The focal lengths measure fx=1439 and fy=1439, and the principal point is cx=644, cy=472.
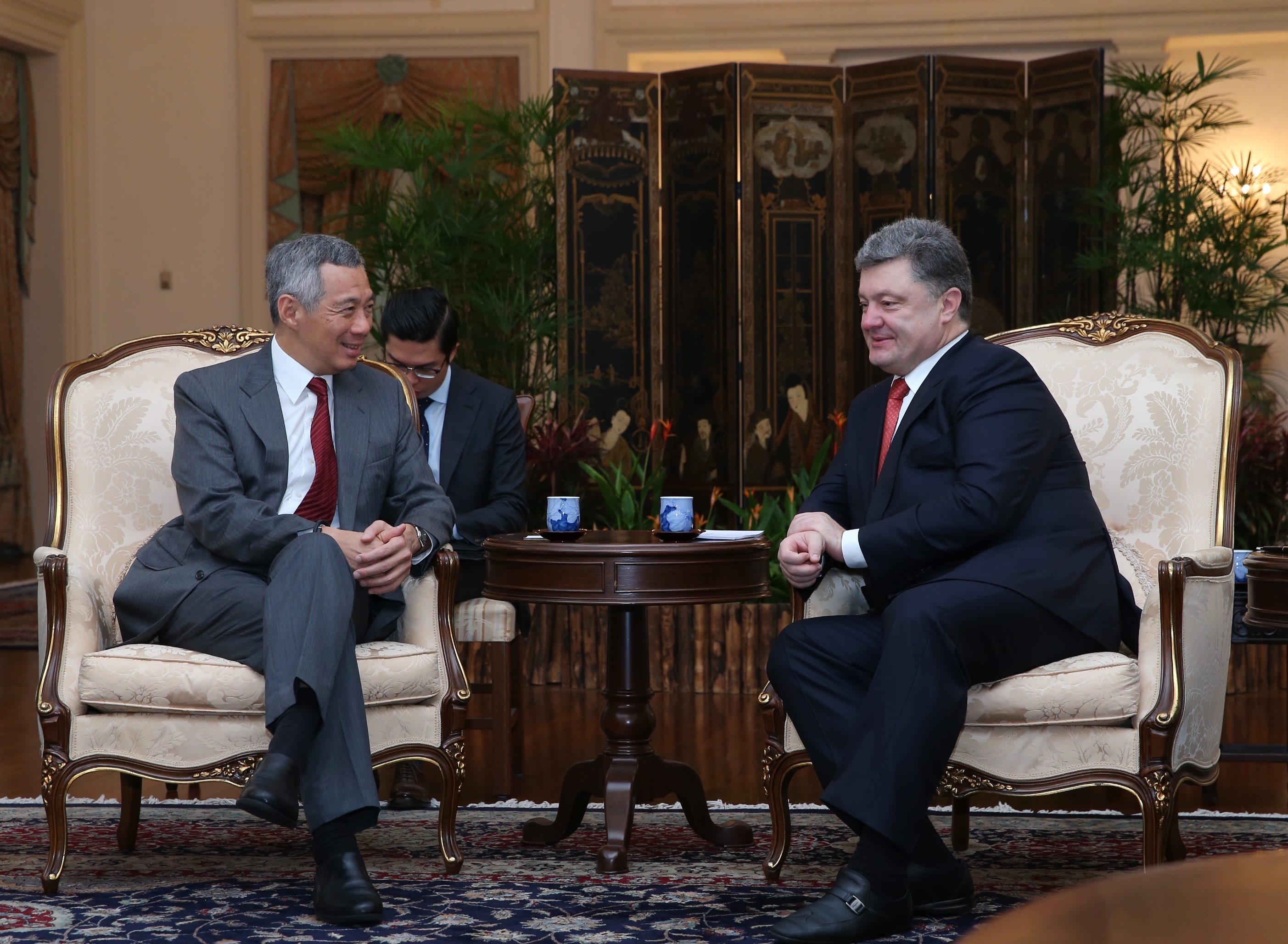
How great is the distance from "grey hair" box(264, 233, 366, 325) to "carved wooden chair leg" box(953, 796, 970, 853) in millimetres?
1712

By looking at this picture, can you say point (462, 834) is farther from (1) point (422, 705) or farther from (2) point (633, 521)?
(2) point (633, 521)

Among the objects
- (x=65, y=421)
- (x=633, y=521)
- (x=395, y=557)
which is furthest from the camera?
(x=633, y=521)

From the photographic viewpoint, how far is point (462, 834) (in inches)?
126

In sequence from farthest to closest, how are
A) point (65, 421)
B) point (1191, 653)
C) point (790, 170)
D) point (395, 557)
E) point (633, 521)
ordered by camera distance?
point (790, 170) → point (633, 521) → point (65, 421) → point (395, 557) → point (1191, 653)

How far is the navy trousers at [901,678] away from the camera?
2381 millimetres

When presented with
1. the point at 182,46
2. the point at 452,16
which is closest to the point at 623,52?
the point at 452,16

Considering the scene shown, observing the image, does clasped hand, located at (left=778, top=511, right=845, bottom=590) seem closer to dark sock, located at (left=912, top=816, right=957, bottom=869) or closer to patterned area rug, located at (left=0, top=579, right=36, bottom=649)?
dark sock, located at (left=912, top=816, right=957, bottom=869)

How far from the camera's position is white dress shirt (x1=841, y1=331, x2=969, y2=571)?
2.75 m

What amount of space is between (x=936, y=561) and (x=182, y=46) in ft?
25.5

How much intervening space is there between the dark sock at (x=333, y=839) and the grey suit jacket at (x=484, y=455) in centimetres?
134

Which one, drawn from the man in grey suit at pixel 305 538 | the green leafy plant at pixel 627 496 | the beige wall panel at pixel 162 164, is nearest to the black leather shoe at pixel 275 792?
the man in grey suit at pixel 305 538

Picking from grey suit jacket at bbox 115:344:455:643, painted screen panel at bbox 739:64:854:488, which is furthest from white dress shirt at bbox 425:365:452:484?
painted screen panel at bbox 739:64:854:488

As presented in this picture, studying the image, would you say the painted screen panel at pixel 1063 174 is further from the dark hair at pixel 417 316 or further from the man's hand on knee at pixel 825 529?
the man's hand on knee at pixel 825 529

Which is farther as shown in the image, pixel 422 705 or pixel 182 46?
pixel 182 46
